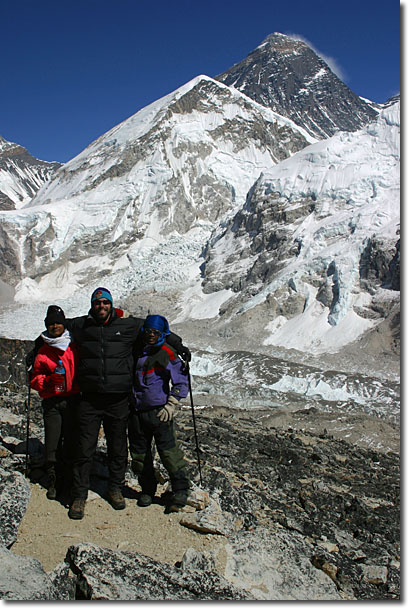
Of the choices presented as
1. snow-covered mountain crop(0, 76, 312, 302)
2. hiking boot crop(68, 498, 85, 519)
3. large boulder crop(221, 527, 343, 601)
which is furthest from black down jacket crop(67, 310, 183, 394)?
snow-covered mountain crop(0, 76, 312, 302)

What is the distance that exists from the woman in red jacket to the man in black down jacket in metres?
0.11

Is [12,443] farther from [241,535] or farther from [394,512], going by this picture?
[394,512]

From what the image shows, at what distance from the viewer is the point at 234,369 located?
61.2ft

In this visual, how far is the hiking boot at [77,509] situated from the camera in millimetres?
A: 3845

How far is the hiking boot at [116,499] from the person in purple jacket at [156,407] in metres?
0.18

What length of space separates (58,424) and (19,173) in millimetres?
107912

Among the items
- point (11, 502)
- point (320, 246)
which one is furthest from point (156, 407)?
point (320, 246)

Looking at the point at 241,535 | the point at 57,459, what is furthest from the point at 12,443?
the point at 241,535

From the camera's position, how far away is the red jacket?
4047 mm

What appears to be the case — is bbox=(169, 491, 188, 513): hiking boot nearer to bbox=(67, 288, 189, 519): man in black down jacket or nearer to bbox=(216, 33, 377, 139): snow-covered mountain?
bbox=(67, 288, 189, 519): man in black down jacket

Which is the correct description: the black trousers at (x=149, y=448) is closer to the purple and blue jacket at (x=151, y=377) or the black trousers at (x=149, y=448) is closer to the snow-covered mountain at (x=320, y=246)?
the purple and blue jacket at (x=151, y=377)

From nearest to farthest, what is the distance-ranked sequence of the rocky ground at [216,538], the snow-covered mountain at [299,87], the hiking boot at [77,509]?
1. the rocky ground at [216,538]
2. the hiking boot at [77,509]
3. the snow-covered mountain at [299,87]

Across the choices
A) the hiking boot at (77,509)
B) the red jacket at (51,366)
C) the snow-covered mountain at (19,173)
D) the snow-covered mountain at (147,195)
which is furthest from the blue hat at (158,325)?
the snow-covered mountain at (19,173)

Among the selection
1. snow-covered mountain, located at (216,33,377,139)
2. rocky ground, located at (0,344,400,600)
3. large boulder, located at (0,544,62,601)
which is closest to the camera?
large boulder, located at (0,544,62,601)
